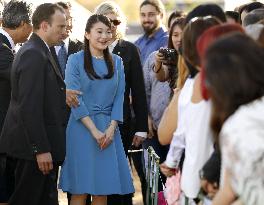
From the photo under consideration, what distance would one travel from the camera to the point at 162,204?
5.33 m

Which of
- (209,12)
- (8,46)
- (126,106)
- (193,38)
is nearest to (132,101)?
(126,106)

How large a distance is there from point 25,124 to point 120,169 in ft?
3.75

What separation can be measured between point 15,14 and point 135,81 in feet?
3.96

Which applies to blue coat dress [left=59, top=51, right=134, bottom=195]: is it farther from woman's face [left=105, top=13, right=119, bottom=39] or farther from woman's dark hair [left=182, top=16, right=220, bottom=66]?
woman's dark hair [left=182, top=16, right=220, bottom=66]

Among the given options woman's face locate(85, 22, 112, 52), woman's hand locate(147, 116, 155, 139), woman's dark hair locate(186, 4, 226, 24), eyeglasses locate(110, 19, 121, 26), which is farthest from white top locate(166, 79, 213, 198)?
eyeglasses locate(110, 19, 121, 26)

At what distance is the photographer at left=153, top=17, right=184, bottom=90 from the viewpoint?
21.3 feet

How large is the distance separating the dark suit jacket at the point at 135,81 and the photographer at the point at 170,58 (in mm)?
176

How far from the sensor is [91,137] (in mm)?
6496

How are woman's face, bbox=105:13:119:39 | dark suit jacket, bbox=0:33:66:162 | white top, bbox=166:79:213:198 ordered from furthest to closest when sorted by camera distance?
woman's face, bbox=105:13:119:39 → dark suit jacket, bbox=0:33:66:162 → white top, bbox=166:79:213:198

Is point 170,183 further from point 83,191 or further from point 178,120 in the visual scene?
point 83,191

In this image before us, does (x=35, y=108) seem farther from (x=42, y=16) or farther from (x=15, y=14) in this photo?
(x=15, y=14)

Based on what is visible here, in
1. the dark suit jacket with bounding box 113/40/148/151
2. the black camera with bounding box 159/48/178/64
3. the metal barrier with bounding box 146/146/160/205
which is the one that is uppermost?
the black camera with bounding box 159/48/178/64

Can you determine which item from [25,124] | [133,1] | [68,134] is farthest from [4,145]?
[133,1]

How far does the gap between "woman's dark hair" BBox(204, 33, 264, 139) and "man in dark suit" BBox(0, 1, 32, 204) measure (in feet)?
11.3
